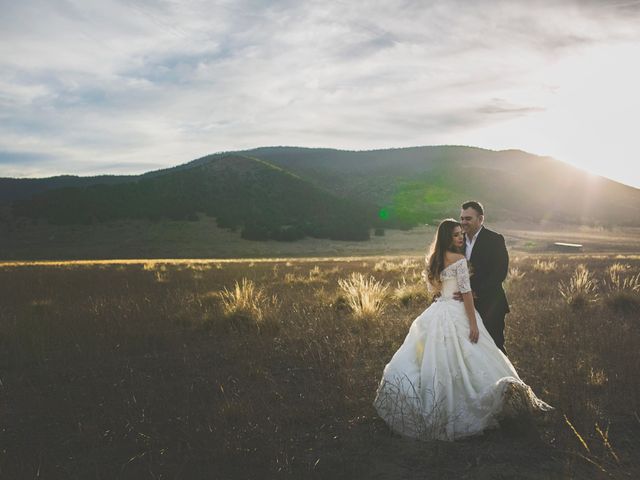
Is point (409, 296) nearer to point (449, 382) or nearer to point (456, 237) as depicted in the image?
point (456, 237)

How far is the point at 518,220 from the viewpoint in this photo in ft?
282

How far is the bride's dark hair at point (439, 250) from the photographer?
4.71 meters

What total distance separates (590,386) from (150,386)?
206 inches

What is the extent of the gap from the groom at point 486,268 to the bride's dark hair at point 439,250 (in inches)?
28.4

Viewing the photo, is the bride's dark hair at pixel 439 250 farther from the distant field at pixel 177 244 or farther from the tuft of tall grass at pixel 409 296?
the distant field at pixel 177 244

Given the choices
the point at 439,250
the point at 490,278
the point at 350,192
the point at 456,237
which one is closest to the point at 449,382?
the point at 439,250

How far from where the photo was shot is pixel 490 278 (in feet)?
17.9

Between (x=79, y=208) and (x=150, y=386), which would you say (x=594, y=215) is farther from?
(x=150, y=386)

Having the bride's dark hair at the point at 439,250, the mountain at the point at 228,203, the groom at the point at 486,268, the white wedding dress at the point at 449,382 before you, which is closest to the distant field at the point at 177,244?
the mountain at the point at 228,203

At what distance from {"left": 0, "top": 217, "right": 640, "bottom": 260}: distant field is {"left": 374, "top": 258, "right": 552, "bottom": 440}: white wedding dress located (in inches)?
1519

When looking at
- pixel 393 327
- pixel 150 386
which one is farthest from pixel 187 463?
pixel 393 327

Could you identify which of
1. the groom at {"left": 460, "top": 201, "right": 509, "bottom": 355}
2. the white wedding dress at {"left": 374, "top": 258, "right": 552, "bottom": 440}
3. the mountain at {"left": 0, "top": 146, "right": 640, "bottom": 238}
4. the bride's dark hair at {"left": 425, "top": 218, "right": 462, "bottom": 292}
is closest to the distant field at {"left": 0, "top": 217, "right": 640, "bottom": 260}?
the mountain at {"left": 0, "top": 146, "right": 640, "bottom": 238}

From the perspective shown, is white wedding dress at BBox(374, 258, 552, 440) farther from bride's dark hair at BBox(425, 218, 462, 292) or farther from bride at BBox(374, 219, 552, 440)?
bride's dark hair at BBox(425, 218, 462, 292)

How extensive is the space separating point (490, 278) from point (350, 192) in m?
124
